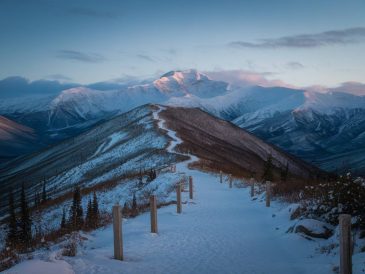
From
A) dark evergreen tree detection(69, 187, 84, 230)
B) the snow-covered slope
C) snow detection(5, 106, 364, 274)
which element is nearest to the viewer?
snow detection(5, 106, 364, 274)

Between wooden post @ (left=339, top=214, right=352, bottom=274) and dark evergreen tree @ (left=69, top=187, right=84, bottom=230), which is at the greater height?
wooden post @ (left=339, top=214, right=352, bottom=274)

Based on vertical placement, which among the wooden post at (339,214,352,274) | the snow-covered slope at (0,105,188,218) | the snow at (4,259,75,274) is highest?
the wooden post at (339,214,352,274)

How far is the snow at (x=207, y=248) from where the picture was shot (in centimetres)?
Answer: 976

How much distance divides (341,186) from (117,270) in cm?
703

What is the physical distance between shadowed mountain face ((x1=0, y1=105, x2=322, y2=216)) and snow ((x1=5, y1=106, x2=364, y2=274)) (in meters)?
26.2

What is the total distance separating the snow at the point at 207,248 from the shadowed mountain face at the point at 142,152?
86.1ft

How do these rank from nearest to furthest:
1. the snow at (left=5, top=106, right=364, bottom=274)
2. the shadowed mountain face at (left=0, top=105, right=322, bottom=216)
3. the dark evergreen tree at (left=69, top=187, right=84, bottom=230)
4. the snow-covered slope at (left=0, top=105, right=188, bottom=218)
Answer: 1. the snow at (left=5, top=106, right=364, bottom=274)
2. the dark evergreen tree at (left=69, top=187, right=84, bottom=230)
3. the snow-covered slope at (left=0, top=105, right=188, bottom=218)
4. the shadowed mountain face at (left=0, top=105, right=322, bottom=216)

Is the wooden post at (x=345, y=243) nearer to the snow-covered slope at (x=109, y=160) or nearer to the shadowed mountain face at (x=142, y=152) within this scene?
the shadowed mountain face at (x=142, y=152)

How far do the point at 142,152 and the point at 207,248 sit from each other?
175ft

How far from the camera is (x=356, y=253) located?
10.1 metres

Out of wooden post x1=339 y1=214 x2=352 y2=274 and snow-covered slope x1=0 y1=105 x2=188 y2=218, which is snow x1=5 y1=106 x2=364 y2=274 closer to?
wooden post x1=339 y1=214 x2=352 y2=274

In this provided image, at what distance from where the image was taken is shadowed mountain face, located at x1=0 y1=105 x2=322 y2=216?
6056cm

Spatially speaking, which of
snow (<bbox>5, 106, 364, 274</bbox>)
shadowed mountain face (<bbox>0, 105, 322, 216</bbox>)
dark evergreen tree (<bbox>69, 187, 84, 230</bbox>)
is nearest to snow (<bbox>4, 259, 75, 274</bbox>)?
snow (<bbox>5, 106, 364, 274</bbox>)

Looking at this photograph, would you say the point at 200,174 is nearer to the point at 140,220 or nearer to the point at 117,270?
the point at 140,220
